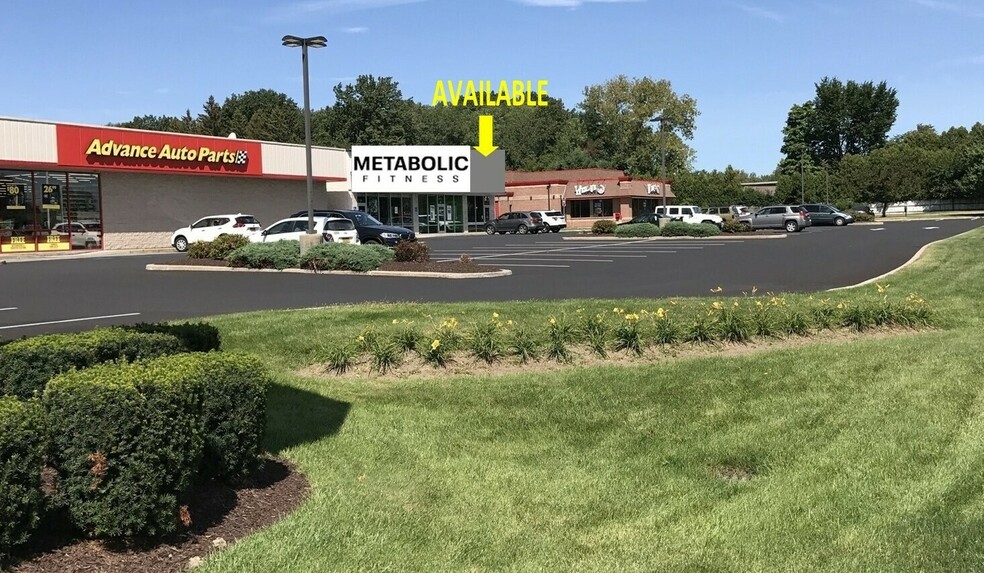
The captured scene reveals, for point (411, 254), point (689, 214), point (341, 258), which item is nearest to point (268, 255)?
point (341, 258)

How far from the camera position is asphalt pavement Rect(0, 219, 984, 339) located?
14.3 metres

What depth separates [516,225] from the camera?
5706 centimetres

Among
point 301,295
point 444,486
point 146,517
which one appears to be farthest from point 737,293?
point 146,517

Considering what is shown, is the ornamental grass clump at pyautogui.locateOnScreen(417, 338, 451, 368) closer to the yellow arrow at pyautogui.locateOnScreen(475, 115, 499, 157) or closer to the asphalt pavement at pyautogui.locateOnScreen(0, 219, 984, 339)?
the asphalt pavement at pyautogui.locateOnScreen(0, 219, 984, 339)

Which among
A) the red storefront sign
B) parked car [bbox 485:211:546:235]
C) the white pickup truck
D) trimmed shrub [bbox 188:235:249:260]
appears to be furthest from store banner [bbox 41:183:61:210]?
the white pickup truck

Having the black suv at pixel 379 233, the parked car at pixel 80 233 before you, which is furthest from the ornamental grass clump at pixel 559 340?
the parked car at pixel 80 233

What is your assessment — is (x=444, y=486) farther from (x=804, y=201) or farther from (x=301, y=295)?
(x=804, y=201)

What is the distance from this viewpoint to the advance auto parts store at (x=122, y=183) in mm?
33812

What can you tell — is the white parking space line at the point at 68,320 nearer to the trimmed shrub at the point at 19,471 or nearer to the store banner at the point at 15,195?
the trimmed shrub at the point at 19,471

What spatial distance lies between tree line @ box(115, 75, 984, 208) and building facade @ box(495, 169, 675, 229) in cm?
531

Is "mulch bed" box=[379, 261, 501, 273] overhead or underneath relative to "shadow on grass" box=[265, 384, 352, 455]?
overhead

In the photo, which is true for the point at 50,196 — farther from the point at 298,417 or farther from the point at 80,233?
the point at 298,417

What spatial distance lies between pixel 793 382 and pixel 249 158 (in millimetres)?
38716

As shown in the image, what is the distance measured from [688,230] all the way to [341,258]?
2482 cm
